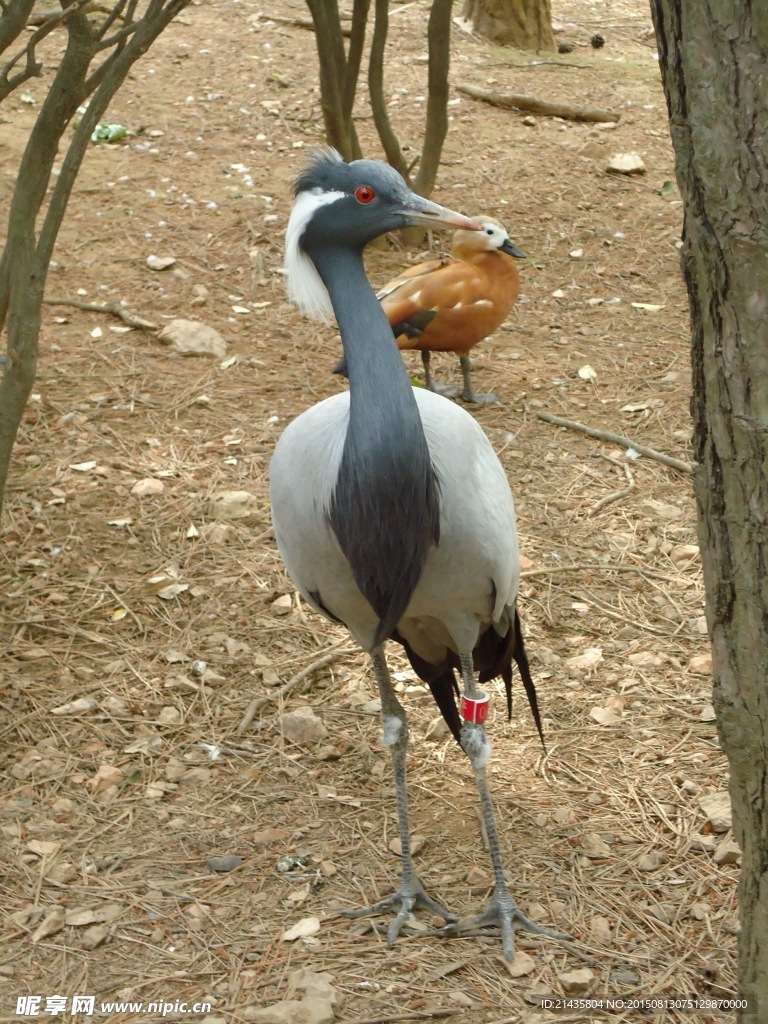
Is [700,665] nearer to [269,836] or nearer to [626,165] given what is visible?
[269,836]

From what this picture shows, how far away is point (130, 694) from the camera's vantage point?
13.9 ft

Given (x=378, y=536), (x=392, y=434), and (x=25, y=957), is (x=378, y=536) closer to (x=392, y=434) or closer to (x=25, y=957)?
(x=392, y=434)

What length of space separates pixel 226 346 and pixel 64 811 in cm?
363

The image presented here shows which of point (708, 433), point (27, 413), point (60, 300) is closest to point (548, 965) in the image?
point (708, 433)

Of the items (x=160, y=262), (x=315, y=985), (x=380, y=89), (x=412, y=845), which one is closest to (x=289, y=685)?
(x=412, y=845)

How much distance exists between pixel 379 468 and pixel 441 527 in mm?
296

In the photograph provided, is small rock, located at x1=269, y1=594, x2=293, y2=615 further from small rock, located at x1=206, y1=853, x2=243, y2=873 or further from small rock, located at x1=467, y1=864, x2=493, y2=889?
small rock, located at x1=467, y1=864, x2=493, y2=889

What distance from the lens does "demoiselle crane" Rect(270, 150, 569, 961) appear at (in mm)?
2869

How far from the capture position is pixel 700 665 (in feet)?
14.1

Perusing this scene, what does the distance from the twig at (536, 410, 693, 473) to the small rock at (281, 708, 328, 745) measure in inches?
96.7

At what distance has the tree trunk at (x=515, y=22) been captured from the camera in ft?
37.0

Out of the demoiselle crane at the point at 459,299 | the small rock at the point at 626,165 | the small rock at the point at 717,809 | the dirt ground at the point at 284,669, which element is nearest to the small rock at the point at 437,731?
the dirt ground at the point at 284,669

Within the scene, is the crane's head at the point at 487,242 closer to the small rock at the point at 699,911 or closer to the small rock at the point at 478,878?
the small rock at the point at 478,878

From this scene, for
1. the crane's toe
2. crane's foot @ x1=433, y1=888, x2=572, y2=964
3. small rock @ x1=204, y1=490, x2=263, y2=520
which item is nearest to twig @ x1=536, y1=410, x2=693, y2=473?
the crane's toe
